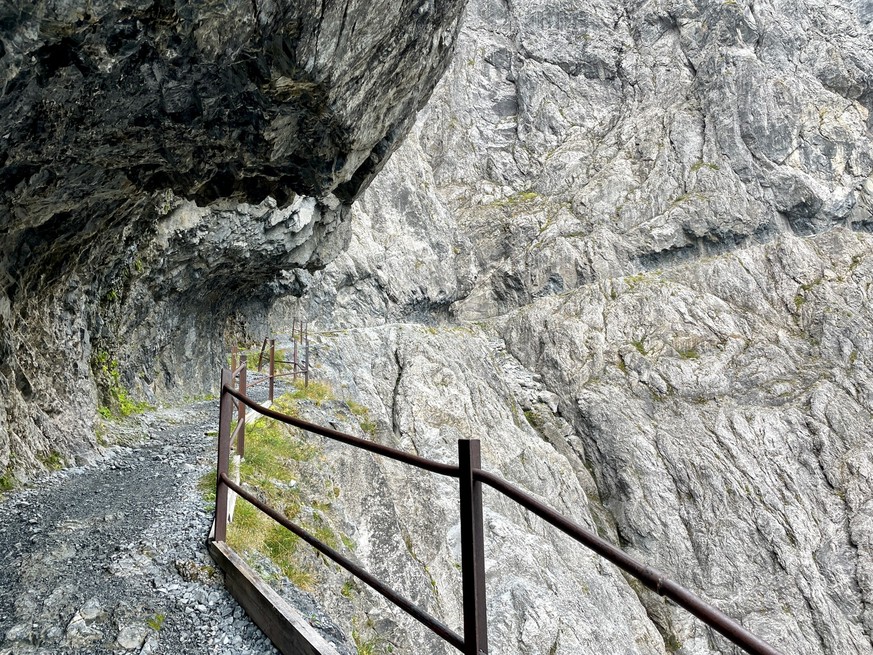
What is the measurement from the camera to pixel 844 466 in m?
40.2

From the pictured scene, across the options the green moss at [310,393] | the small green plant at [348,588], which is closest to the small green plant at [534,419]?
the green moss at [310,393]

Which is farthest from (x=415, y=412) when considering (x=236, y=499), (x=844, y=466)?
(x=844, y=466)

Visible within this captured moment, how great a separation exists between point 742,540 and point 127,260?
4075cm

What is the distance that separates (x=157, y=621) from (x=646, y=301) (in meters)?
52.8

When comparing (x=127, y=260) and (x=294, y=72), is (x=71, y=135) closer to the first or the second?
(x=294, y=72)

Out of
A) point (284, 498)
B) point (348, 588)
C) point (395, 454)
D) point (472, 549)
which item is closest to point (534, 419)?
point (284, 498)

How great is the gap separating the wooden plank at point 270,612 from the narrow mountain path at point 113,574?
0.10 meters

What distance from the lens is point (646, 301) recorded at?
51.8 metres

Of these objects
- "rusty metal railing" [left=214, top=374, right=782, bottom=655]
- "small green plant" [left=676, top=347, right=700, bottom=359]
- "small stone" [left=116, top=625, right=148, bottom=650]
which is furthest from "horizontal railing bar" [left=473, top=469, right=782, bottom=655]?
"small green plant" [left=676, top=347, right=700, bottom=359]

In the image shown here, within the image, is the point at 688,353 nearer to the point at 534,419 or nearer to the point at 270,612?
the point at 534,419

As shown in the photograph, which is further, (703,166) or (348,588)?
(703,166)

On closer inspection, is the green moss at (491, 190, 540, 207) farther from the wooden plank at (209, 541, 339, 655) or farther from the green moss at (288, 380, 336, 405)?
the wooden plank at (209, 541, 339, 655)

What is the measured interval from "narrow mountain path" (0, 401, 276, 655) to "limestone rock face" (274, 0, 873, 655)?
774 centimetres

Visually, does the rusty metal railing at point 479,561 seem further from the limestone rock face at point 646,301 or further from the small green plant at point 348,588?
the limestone rock face at point 646,301
